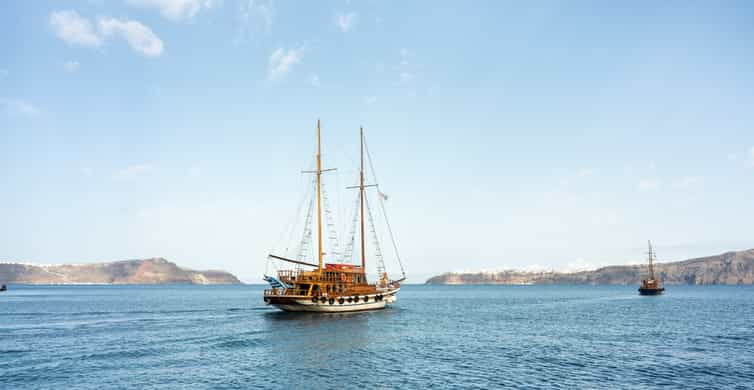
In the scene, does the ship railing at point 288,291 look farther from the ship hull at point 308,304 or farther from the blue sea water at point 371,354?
the blue sea water at point 371,354

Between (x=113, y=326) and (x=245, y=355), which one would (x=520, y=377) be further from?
(x=113, y=326)

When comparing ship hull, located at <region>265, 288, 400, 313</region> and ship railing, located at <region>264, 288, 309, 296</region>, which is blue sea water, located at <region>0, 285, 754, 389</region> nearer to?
ship hull, located at <region>265, 288, 400, 313</region>

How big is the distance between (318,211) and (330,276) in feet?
36.7

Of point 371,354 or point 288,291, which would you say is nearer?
point 371,354

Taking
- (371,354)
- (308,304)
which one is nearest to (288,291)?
A: (308,304)

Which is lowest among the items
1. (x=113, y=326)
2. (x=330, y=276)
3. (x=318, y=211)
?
(x=113, y=326)

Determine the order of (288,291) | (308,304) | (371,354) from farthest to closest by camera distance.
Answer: (288,291), (308,304), (371,354)

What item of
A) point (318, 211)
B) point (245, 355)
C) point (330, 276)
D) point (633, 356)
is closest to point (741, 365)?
point (633, 356)

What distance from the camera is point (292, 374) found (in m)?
32.2

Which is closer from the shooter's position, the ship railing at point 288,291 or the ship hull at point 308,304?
the ship hull at point 308,304

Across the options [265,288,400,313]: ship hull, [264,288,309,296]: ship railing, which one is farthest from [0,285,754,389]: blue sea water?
[264,288,309,296]: ship railing

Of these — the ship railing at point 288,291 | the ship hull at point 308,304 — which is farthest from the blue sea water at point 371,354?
the ship railing at point 288,291

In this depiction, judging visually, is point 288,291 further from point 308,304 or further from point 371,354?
point 371,354

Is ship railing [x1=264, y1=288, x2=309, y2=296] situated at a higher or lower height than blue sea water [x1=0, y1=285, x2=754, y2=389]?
higher
